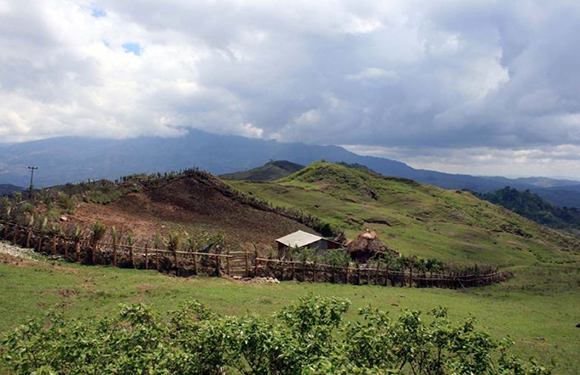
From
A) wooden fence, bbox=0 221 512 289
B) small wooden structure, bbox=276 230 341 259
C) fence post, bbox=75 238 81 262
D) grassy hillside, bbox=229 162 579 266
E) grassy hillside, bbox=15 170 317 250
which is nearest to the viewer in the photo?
fence post, bbox=75 238 81 262

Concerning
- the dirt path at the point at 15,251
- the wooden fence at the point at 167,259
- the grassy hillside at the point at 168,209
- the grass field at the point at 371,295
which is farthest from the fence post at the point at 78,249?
the grassy hillside at the point at 168,209

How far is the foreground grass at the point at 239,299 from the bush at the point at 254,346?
5.88 m

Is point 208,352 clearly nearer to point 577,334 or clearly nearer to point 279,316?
point 279,316

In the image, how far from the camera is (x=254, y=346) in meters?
6.46

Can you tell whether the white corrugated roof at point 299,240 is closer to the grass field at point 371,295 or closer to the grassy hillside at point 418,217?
the grass field at point 371,295

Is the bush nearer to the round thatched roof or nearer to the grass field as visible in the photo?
the grass field

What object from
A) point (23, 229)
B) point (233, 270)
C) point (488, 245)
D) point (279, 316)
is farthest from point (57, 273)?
point (488, 245)

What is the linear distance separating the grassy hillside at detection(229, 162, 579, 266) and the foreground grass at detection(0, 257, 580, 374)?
2441 centimetres

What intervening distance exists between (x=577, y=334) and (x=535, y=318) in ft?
11.7

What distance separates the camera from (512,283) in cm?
4059

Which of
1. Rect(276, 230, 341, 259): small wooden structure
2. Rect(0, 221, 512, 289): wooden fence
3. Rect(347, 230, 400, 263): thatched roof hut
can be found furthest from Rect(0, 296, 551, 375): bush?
Rect(276, 230, 341, 259): small wooden structure

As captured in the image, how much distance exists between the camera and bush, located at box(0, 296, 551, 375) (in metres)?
6.21

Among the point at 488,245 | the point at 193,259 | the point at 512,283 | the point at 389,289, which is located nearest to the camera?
the point at 193,259

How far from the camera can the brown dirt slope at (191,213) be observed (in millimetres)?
37469
